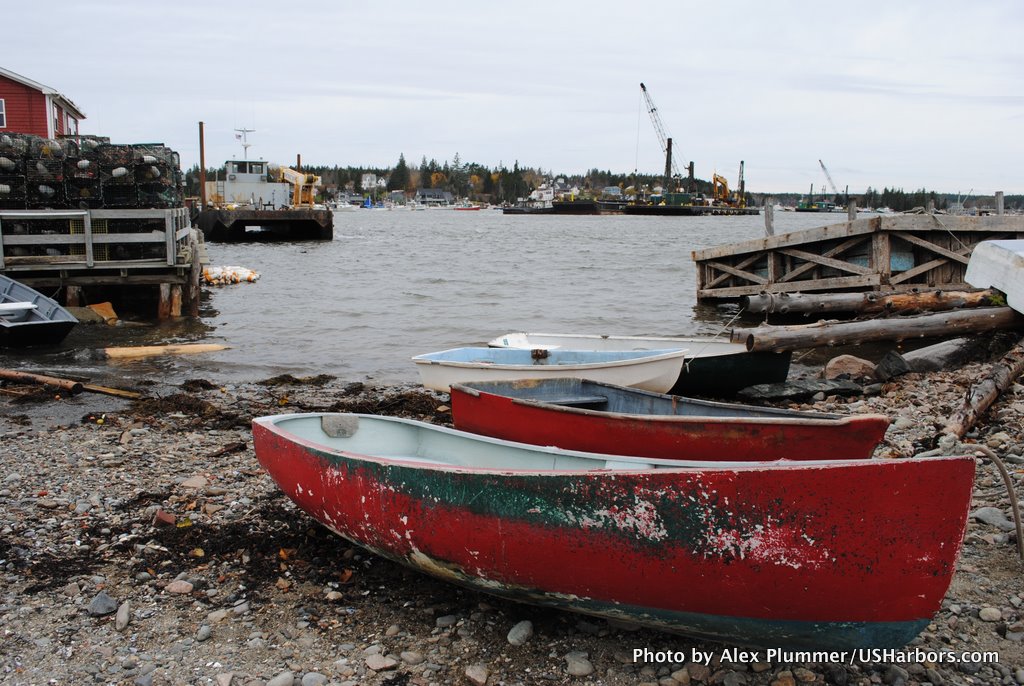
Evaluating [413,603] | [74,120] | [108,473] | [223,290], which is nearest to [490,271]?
[223,290]

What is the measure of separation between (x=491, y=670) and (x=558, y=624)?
0.57 m

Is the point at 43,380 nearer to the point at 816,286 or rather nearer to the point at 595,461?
the point at 595,461

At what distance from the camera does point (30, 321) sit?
12.6 metres

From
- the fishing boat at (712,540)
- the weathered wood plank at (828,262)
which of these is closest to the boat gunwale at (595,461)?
the fishing boat at (712,540)

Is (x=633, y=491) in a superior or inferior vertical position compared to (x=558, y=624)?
superior

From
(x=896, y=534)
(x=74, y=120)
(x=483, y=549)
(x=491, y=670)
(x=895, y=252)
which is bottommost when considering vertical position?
(x=491, y=670)

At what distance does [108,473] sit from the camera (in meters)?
7.00

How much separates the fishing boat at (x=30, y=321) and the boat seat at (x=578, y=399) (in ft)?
29.6

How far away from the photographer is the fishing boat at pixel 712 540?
3639mm

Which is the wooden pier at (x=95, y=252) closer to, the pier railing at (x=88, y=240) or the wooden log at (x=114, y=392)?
the pier railing at (x=88, y=240)

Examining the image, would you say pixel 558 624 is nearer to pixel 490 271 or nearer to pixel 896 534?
pixel 896 534

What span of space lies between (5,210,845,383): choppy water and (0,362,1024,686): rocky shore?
19.7 feet

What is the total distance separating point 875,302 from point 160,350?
11.8m

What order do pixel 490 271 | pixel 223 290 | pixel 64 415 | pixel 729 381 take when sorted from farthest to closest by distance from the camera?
pixel 490 271 < pixel 223 290 < pixel 729 381 < pixel 64 415
